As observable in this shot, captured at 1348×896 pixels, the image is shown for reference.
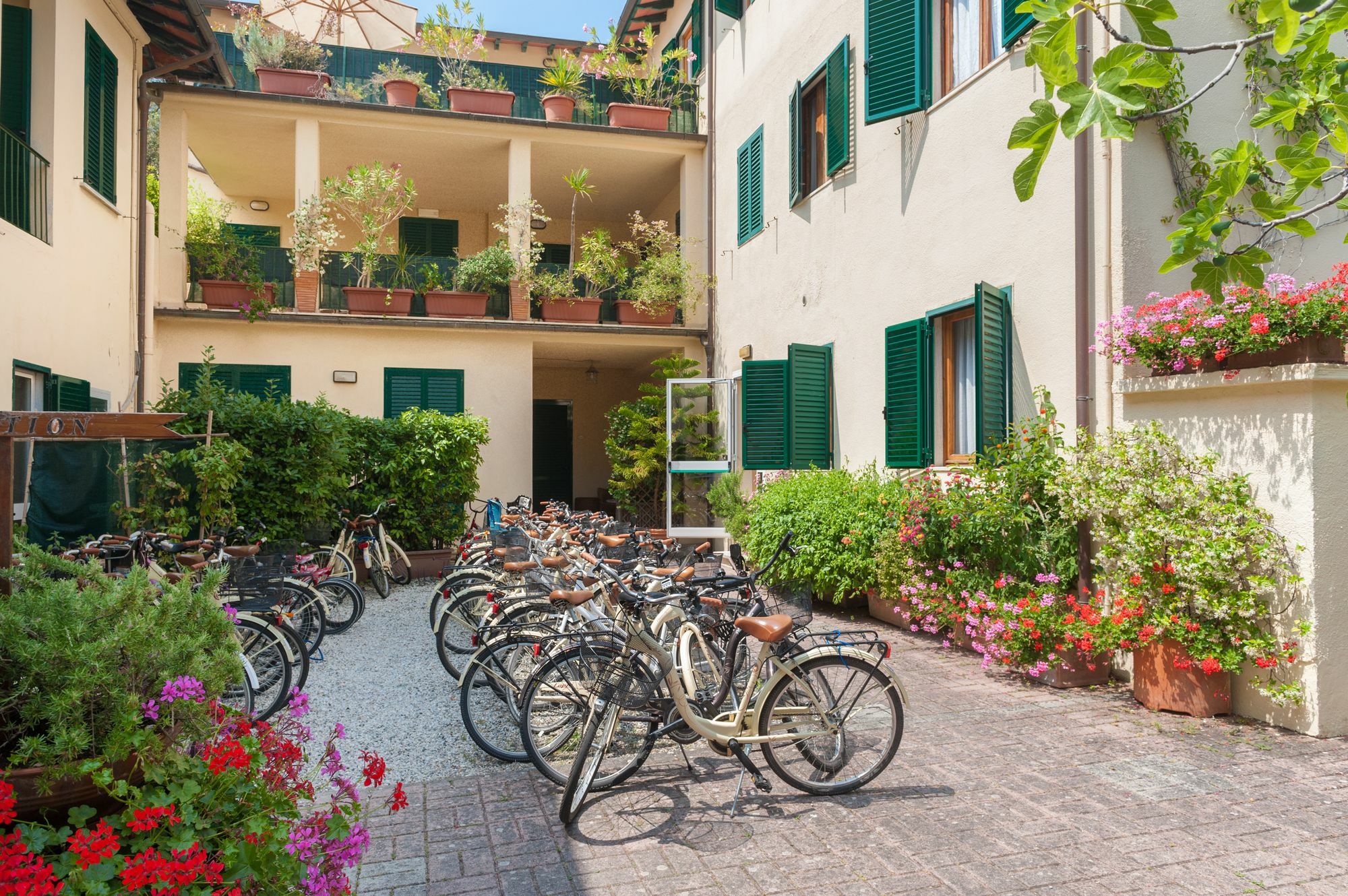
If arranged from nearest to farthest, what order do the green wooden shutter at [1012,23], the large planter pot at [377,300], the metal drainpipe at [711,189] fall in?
the green wooden shutter at [1012,23]
the large planter pot at [377,300]
the metal drainpipe at [711,189]

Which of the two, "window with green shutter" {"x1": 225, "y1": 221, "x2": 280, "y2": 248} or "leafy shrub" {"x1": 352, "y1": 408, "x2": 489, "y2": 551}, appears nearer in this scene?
"leafy shrub" {"x1": 352, "y1": 408, "x2": 489, "y2": 551}

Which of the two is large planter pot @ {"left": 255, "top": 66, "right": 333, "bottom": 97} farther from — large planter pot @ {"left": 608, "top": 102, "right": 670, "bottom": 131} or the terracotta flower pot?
large planter pot @ {"left": 608, "top": 102, "right": 670, "bottom": 131}

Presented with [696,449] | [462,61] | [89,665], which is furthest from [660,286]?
[89,665]

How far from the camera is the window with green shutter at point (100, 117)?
9.71 m

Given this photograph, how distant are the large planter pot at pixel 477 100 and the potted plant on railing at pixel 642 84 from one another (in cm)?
169

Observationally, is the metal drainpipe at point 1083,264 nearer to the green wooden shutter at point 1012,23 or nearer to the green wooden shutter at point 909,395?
the green wooden shutter at point 1012,23

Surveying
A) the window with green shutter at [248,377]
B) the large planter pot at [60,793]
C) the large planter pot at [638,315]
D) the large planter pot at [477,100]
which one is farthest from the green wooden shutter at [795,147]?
the large planter pot at [60,793]

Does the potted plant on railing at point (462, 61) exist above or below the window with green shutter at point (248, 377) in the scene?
above

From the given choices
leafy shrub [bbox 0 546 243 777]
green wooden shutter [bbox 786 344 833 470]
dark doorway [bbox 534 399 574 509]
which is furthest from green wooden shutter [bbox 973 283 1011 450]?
dark doorway [bbox 534 399 574 509]

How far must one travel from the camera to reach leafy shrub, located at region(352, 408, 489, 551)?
11.1m

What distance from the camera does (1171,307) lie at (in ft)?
18.5

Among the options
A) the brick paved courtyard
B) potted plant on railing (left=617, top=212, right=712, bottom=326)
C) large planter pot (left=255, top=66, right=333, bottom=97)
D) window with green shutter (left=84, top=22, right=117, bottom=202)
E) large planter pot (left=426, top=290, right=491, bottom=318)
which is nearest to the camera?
the brick paved courtyard

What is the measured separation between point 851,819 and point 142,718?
2.85 m

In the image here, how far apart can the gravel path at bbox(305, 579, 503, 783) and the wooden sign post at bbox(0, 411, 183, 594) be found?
2505mm
